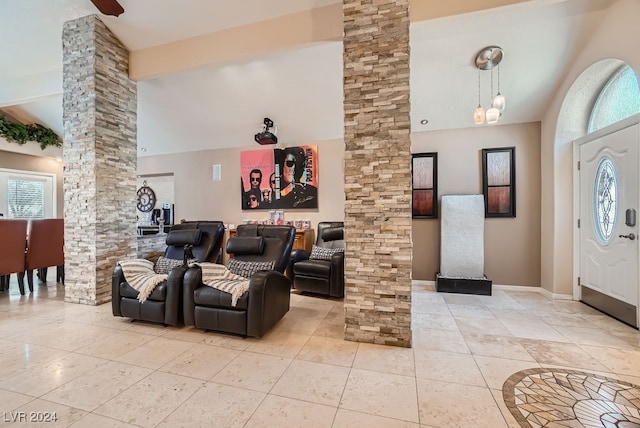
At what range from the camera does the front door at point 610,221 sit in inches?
105

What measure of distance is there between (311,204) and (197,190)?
2728 mm

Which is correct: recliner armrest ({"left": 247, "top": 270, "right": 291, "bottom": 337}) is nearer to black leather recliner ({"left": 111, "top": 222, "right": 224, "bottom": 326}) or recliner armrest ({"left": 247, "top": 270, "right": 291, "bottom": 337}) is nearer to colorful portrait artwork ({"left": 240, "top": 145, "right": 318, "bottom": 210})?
black leather recliner ({"left": 111, "top": 222, "right": 224, "bottom": 326})

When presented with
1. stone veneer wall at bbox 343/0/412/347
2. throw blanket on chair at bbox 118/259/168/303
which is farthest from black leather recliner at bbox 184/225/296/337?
stone veneer wall at bbox 343/0/412/347

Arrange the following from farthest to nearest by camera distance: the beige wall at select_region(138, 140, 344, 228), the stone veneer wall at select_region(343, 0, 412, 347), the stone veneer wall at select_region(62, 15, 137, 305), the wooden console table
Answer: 1. the beige wall at select_region(138, 140, 344, 228)
2. the wooden console table
3. the stone veneer wall at select_region(62, 15, 137, 305)
4. the stone veneer wall at select_region(343, 0, 412, 347)

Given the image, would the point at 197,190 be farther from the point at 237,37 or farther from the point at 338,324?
the point at 338,324

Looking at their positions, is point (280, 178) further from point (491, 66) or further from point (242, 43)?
point (491, 66)

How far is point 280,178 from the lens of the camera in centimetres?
529

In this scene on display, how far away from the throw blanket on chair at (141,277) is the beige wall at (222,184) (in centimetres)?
270

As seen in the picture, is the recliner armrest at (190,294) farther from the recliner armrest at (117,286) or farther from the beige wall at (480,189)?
the beige wall at (480,189)

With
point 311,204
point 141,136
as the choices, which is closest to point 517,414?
point 311,204

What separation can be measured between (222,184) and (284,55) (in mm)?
3160

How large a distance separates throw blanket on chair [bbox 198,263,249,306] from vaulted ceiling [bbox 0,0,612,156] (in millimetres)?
2560

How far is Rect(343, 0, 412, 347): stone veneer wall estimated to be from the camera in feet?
7.74

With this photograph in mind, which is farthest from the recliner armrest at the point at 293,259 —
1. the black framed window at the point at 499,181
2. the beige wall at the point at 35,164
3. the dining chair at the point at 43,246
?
the beige wall at the point at 35,164
